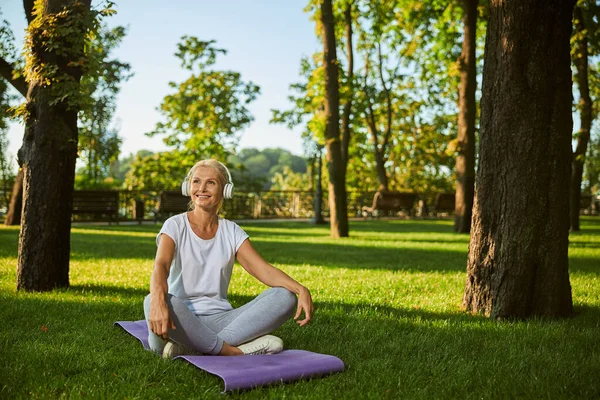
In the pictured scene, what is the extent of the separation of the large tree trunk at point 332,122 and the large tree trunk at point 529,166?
995 centimetres

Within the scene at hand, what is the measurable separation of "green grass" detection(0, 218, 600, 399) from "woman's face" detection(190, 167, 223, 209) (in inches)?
42.9

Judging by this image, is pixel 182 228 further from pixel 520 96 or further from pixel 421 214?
pixel 421 214

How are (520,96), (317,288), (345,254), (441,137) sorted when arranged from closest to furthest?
(520,96), (317,288), (345,254), (441,137)

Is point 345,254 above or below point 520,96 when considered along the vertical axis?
Result: below

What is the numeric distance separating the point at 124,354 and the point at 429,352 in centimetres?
216

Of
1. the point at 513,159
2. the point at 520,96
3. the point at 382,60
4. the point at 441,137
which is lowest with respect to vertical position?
the point at 513,159

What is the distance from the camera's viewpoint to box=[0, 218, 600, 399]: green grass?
3602 millimetres

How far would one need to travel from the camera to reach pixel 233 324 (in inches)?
165

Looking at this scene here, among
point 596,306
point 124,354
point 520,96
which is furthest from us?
point 596,306

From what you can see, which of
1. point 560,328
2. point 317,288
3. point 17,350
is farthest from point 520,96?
point 17,350

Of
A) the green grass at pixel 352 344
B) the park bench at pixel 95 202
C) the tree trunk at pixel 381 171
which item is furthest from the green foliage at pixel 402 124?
the green grass at pixel 352 344

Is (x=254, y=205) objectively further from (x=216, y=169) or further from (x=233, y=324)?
(x=233, y=324)

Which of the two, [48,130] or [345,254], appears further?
[345,254]

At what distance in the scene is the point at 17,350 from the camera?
4.27 metres
